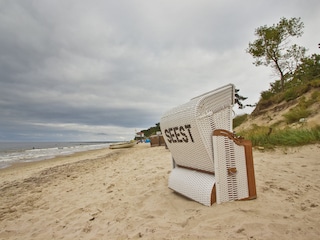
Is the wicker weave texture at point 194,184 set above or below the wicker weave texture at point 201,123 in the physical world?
below

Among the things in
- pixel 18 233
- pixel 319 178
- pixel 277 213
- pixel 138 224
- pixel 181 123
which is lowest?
pixel 18 233

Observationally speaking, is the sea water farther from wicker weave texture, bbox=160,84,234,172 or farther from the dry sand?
wicker weave texture, bbox=160,84,234,172

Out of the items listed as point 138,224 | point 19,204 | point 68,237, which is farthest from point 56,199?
point 138,224

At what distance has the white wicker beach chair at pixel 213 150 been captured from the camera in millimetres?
2654

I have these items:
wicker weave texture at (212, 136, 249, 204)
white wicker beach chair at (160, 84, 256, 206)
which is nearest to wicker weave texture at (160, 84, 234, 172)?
white wicker beach chair at (160, 84, 256, 206)

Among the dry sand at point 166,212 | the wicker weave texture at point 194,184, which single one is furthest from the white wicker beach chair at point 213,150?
the dry sand at point 166,212

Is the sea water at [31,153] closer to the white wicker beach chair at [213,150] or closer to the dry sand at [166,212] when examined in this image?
the dry sand at [166,212]

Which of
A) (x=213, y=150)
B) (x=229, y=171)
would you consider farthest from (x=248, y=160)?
(x=213, y=150)

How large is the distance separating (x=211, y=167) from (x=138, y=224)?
3.84 feet

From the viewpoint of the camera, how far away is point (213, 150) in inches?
105

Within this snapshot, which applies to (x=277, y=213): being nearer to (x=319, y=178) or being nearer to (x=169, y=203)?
(x=169, y=203)

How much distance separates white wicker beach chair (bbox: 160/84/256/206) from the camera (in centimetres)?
265

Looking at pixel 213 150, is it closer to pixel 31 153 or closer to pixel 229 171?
pixel 229 171

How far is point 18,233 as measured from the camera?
2988 mm
